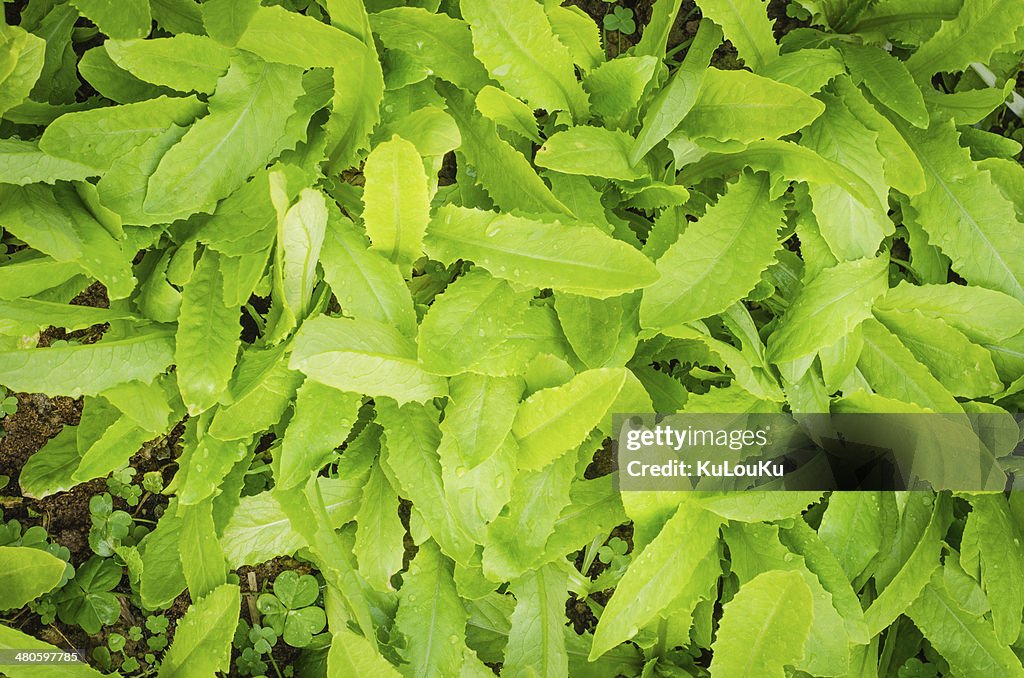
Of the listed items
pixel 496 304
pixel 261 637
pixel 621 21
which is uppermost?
pixel 621 21

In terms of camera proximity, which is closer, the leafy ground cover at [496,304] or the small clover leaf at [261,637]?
the leafy ground cover at [496,304]

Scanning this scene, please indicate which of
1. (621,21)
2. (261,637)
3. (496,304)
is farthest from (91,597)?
(621,21)

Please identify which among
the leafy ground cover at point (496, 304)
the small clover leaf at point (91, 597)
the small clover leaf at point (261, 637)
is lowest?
the small clover leaf at point (261, 637)

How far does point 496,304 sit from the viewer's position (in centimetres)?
101

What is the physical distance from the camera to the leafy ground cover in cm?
97

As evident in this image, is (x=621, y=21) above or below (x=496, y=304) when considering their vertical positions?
above

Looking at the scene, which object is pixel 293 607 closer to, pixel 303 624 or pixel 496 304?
pixel 303 624

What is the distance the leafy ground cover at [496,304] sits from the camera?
0.97 metres

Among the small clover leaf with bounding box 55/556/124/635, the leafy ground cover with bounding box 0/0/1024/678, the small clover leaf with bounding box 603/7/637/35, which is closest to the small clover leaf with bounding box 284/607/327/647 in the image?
the leafy ground cover with bounding box 0/0/1024/678

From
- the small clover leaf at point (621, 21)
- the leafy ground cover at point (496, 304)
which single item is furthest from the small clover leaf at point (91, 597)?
the small clover leaf at point (621, 21)

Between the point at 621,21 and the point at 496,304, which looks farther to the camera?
the point at 621,21

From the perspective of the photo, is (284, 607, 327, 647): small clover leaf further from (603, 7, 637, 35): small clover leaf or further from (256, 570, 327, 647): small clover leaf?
(603, 7, 637, 35): small clover leaf

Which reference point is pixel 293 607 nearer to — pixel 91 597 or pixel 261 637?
pixel 261 637

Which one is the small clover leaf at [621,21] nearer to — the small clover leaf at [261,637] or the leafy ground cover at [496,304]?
the leafy ground cover at [496,304]
